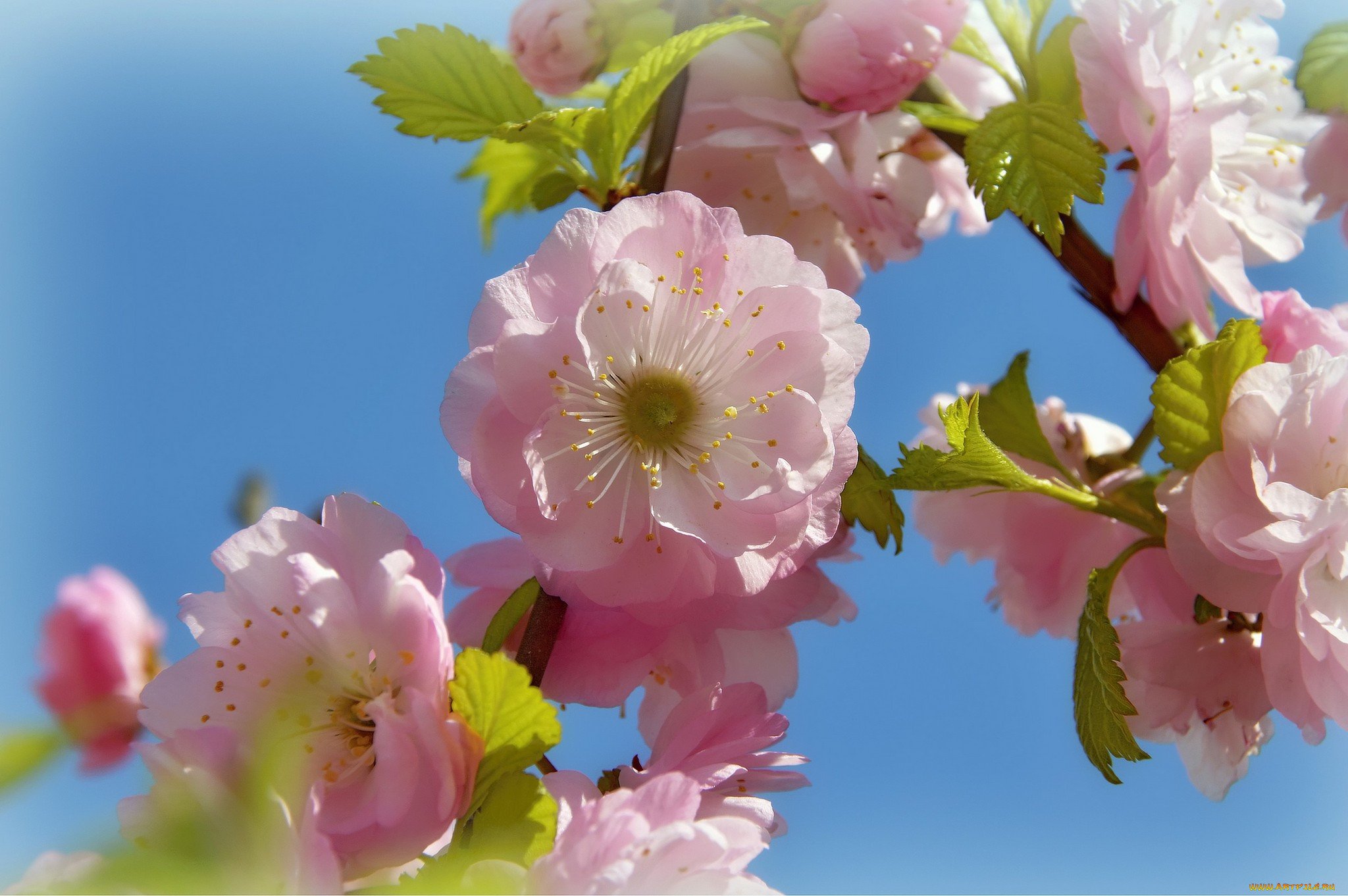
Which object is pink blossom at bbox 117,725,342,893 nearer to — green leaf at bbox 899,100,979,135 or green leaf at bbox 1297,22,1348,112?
green leaf at bbox 899,100,979,135

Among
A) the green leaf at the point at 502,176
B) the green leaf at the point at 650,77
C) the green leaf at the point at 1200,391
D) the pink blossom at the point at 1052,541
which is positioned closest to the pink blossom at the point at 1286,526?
the green leaf at the point at 1200,391

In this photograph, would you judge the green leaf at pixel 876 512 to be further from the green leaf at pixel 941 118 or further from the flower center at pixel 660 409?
the green leaf at pixel 941 118

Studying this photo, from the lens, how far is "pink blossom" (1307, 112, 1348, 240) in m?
1.10

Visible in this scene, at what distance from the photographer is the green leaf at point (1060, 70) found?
97 centimetres

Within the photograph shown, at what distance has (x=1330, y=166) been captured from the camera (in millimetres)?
1105

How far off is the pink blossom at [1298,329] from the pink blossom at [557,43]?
0.65 metres

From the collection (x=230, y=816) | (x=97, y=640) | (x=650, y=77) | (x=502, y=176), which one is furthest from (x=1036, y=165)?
(x=97, y=640)

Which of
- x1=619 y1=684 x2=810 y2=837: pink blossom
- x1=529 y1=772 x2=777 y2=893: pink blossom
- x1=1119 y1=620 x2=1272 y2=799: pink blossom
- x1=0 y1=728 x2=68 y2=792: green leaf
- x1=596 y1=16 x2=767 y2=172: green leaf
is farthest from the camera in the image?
x1=1119 y1=620 x2=1272 y2=799: pink blossom

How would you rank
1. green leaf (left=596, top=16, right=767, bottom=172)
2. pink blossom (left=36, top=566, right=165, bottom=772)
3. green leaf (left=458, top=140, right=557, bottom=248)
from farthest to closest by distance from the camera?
pink blossom (left=36, top=566, right=165, bottom=772) < green leaf (left=458, top=140, right=557, bottom=248) < green leaf (left=596, top=16, right=767, bottom=172)

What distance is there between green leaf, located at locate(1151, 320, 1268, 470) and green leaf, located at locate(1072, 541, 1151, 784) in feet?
0.41

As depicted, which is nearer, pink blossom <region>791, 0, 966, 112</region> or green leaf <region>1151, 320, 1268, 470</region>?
green leaf <region>1151, 320, 1268, 470</region>

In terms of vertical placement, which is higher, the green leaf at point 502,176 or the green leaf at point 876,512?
the green leaf at point 502,176

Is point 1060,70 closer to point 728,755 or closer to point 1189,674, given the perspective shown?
point 1189,674

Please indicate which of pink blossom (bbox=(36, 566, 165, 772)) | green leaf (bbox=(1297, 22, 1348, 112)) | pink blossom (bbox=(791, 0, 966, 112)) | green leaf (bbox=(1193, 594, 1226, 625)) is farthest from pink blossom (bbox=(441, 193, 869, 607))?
pink blossom (bbox=(36, 566, 165, 772))
